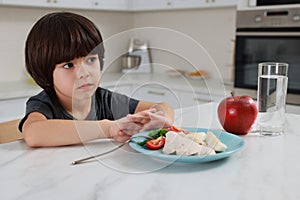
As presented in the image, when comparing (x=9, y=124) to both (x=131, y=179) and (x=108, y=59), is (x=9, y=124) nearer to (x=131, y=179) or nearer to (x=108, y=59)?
(x=108, y=59)

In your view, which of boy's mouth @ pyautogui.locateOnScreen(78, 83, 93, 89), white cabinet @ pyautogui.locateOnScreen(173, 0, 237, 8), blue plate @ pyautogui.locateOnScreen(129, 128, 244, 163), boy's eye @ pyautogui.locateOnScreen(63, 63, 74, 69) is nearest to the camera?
blue plate @ pyautogui.locateOnScreen(129, 128, 244, 163)

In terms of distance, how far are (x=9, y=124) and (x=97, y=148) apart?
50cm

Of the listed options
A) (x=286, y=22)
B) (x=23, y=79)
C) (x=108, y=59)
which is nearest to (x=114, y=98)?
(x=108, y=59)

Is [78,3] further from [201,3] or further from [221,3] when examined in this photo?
[221,3]

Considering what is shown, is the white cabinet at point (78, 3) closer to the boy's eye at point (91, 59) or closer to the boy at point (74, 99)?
the boy at point (74, 99)

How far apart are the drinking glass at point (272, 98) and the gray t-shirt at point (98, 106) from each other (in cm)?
41

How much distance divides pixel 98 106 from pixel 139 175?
358 mm

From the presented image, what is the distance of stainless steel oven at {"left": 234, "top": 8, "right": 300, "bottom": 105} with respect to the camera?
2116mm

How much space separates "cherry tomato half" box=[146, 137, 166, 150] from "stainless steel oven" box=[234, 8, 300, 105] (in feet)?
4.77

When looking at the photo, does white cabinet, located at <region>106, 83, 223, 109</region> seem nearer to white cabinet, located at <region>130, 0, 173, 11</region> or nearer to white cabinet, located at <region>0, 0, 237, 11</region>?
white cabinet, located at <region>0, 0, 237, 11</region>

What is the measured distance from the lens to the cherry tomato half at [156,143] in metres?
0.87

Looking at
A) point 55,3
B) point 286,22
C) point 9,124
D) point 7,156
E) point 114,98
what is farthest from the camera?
point 55,3

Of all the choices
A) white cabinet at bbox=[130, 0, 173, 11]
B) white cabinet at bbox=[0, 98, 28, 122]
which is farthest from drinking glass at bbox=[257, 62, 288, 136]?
white cabinet at bbox=[130, 0, 173, 11]

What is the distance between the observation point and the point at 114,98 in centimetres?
100
